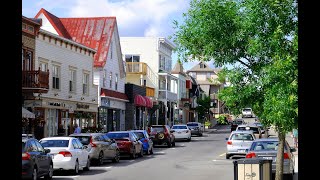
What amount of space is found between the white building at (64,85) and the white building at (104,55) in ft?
8.07

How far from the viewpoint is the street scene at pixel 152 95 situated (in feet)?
37.7

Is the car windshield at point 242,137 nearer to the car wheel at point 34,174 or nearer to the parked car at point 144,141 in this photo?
the parked car at point 144,141

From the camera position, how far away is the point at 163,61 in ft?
254

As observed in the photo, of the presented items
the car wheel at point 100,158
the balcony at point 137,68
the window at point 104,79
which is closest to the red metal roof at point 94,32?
the window at point 104,79

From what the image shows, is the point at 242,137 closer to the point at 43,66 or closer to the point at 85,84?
the point at 43,66

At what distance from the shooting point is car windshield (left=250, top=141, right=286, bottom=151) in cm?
1929

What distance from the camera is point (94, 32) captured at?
5241 centimetres

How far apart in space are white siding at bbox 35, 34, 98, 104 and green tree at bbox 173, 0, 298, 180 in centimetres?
2417

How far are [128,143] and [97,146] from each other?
4.89m

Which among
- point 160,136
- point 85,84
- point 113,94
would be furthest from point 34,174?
point 113,94

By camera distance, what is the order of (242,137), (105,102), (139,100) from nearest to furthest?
(242,137)
(105,102)
(139,100)

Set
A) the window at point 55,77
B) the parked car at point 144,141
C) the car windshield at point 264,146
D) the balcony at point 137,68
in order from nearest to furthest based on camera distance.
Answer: the car windshield at point 264,146, the parked car at point 144,141, the window at point 55,77, the balcony at point 137,68

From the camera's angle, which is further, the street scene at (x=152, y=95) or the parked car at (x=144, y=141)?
the parked car at (x=144, y=141)

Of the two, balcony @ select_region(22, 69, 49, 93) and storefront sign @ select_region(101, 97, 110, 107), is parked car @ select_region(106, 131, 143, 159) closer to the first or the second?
balcony @ select_region(22, 69, 49, 93)
